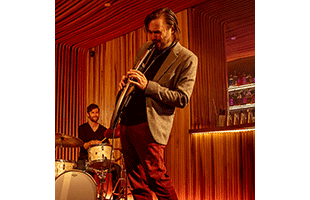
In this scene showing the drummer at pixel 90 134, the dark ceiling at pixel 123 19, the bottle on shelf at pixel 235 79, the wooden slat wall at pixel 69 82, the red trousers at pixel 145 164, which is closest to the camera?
the red trousers at pixel 145 164

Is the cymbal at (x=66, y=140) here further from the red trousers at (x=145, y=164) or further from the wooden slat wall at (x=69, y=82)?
the red trousers at (x=145, y=164)

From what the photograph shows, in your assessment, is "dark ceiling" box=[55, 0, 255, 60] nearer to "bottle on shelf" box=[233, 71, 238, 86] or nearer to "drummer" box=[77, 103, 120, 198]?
"bottle on shelf" box=[233, 71, 238, 86]

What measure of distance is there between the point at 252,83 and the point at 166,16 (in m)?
1.34

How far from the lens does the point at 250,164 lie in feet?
7.88

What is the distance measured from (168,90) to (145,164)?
0.45 meters

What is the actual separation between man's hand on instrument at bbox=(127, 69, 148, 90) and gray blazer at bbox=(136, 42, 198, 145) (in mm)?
34

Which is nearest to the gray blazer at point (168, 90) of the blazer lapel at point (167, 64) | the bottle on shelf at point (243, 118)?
the blazer lapel at point (167, 64)

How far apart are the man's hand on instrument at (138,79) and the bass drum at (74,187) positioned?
115cm

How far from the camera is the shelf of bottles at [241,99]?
2.49m

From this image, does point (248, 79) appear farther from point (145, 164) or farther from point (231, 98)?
point (145, 164)
